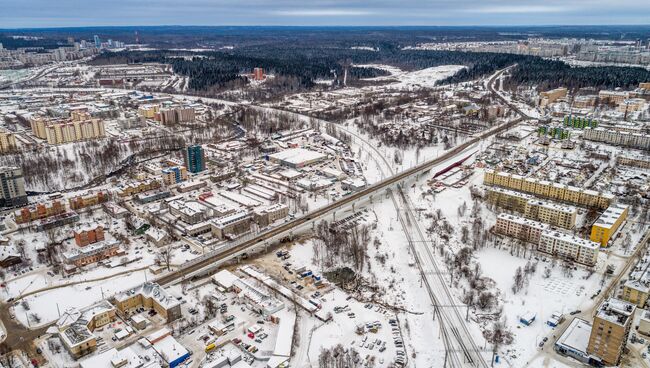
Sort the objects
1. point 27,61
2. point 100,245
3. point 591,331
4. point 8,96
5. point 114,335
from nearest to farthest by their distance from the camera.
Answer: point 591,331 → point 114,335 → point 100,245 → point 8,96 → point 27,61

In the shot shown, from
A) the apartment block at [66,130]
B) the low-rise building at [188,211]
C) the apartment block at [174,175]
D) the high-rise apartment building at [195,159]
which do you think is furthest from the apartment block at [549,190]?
the apartment block at [66,130]

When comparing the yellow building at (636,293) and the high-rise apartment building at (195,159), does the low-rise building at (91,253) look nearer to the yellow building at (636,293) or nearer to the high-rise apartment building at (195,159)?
the high-rise apartment building at (195,159)

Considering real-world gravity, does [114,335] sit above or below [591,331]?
below

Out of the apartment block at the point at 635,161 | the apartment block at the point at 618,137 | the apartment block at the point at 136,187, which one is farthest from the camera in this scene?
the apartment block at the point at 618,137

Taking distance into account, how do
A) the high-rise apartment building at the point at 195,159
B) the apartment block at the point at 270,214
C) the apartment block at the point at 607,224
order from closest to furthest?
the apartment block at the point at 607,224 < the apartment block at the point at 270,214 < the high-rise apartment building at the point at 195,159

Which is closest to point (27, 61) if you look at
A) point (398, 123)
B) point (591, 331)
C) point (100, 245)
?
point (398, 123)

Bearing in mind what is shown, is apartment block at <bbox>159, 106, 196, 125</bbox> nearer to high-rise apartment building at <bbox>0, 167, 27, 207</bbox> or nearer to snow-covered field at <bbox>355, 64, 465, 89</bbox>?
high-rise apartment building at <bbox>0, 167, 27, 207</bbox>

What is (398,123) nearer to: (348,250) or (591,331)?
(348,250)
